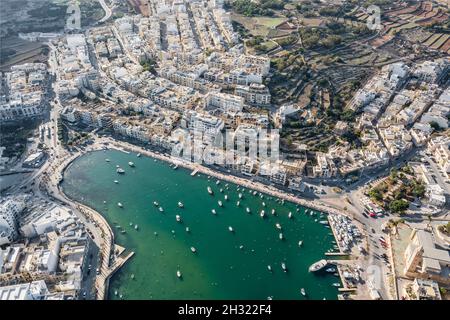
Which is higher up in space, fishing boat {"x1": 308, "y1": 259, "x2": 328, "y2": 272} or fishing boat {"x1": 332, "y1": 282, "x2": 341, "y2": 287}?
fishing boat {"x1": 308, "y1": 259, "x2": 328, "y2": 272}

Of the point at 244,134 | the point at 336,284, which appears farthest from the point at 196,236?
the point at 244,134

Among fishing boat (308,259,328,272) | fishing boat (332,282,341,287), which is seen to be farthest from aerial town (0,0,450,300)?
fishing boat (332,282,341,287)

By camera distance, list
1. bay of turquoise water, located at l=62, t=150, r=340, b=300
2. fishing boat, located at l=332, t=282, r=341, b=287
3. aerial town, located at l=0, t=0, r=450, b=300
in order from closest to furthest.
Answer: fishing boat, located at l=332, t=282, r=341, b=287 < bay of turquoise water, located at l=62, t=150, r=340, b=300 < aerial town, located at l=0, t=0, r=450, b=300

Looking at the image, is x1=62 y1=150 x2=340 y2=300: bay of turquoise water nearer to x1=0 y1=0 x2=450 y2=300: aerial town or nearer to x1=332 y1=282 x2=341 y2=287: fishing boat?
x1=332 y1=282 x2=341 y2=287: fishing boat

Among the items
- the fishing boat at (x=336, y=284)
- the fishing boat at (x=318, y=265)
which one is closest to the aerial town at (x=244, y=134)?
the fishing boat at (x=318, y=265)

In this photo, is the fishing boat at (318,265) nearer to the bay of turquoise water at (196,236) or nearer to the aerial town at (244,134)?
the aerial town at (244,134)

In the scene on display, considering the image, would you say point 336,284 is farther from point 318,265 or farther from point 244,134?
point 244,134
